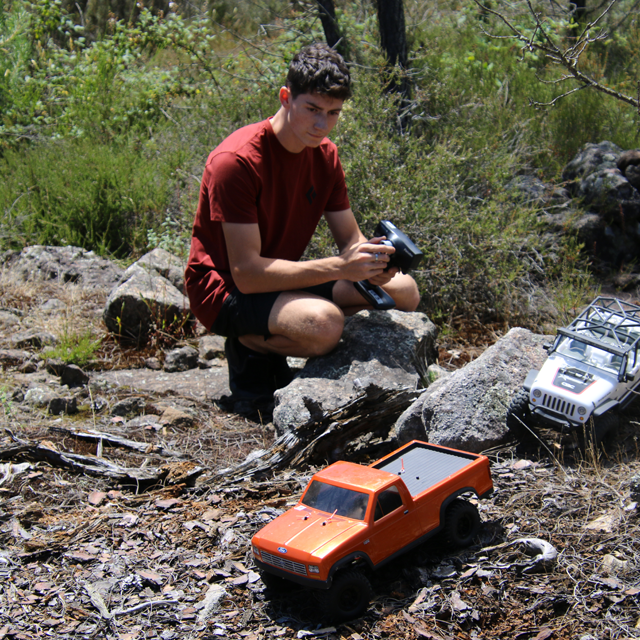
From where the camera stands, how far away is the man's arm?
10.8 ft

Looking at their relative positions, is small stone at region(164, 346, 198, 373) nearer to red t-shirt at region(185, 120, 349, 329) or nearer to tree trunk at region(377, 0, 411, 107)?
red t-shirt at region(185, 120, 349, 329)

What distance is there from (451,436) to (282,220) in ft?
4.99

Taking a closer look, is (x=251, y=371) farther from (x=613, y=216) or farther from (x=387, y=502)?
(x=613, y=216)

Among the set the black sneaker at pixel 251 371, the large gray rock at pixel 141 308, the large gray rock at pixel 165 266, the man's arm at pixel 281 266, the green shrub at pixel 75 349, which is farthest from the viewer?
the large gray rock at pixel 165 266

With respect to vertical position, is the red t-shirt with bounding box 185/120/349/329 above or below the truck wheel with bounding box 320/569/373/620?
above

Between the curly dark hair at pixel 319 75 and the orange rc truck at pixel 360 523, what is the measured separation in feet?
5.85

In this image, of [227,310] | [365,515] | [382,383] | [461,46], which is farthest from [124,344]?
[461,46]

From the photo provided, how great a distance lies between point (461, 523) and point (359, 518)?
1.53 ft

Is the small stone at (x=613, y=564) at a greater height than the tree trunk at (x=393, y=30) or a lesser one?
lesser

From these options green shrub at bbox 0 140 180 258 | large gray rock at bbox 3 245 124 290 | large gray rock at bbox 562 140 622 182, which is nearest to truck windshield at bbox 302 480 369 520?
large gray rock at bbox 3 245 124 290

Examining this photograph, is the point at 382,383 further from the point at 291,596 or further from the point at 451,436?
the point at 291,596

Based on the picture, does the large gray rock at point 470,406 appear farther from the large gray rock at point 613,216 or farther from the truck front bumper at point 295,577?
the large gray rock at point 613,216

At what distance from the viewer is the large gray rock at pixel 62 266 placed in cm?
541

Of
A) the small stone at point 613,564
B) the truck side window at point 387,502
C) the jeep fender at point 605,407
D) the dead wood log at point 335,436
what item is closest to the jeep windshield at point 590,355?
the jeep fender at point 605,407
